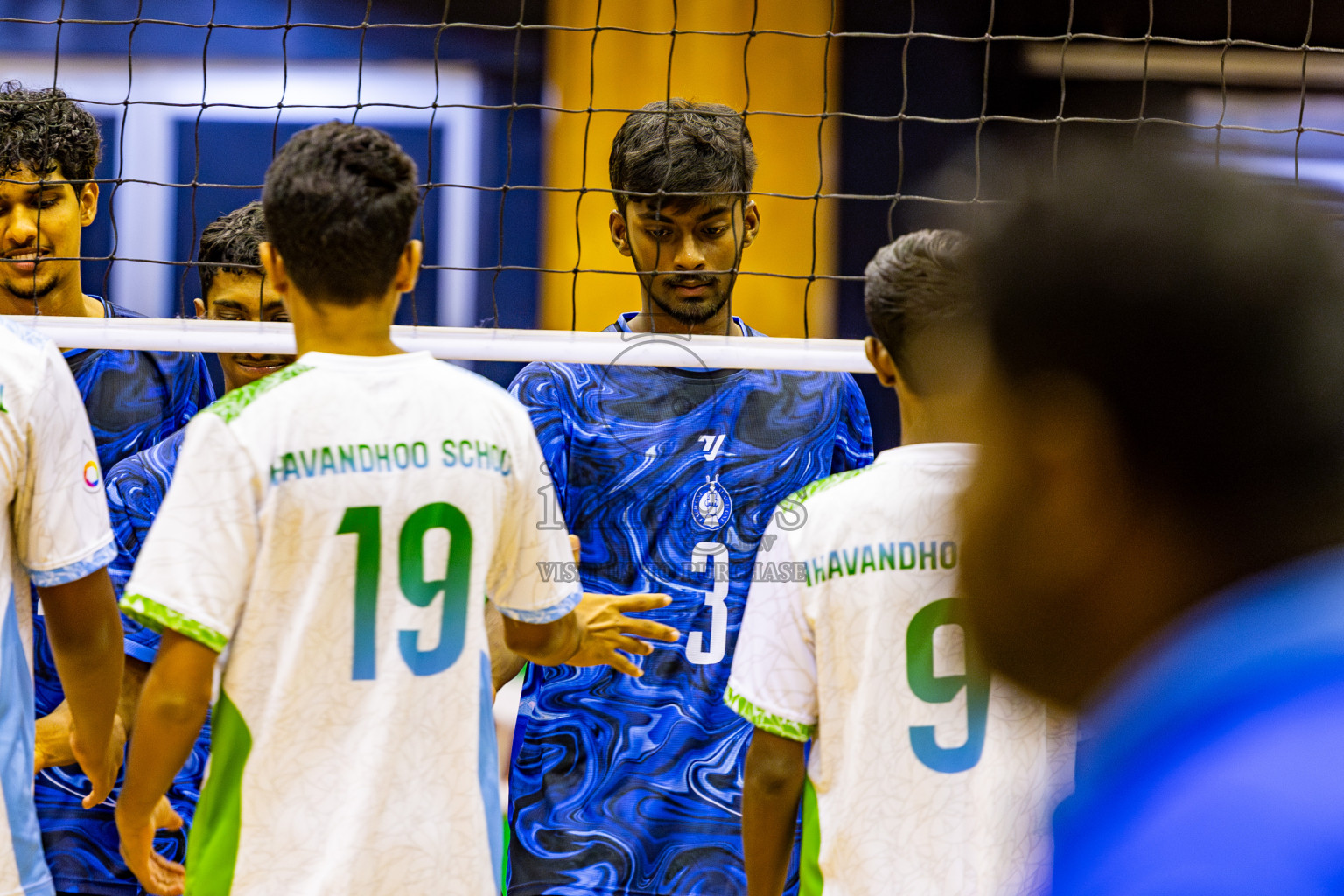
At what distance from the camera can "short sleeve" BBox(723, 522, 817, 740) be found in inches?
67.1

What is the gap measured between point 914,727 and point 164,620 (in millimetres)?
973

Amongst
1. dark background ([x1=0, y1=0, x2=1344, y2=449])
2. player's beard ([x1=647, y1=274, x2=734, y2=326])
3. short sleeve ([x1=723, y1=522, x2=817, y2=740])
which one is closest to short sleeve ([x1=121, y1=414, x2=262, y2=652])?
short sleeve ([x1=723, y1=522, x2=817, y2=740])

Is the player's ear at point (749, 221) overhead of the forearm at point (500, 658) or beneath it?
overhead

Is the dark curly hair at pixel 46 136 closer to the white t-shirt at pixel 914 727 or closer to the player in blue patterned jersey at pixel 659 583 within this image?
the player in blue patterned jersey at pixel 659 583

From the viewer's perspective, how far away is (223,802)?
1563 mm

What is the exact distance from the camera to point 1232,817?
45cm

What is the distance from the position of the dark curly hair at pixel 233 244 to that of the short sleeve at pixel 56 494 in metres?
0.91

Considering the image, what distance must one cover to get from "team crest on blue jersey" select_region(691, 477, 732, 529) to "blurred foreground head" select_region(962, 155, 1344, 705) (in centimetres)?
173

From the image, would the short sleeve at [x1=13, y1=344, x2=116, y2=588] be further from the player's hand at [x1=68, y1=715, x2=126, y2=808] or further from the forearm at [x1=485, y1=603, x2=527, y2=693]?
the forearm at [x1=485, y1=603, x2=527, y2=693]

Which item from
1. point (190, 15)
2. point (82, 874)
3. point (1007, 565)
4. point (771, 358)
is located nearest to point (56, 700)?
point (82, 874)

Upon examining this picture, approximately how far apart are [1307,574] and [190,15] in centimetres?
594

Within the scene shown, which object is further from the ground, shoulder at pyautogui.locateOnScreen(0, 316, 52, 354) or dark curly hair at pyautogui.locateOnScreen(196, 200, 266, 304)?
dark curly hair at pyautogui.locateOnScreen(196, 200, 266, 304)

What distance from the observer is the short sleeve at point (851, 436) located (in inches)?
96.0

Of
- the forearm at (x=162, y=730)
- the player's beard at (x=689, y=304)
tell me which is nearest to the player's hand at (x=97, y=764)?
the forearm at (x=162, y=730)
